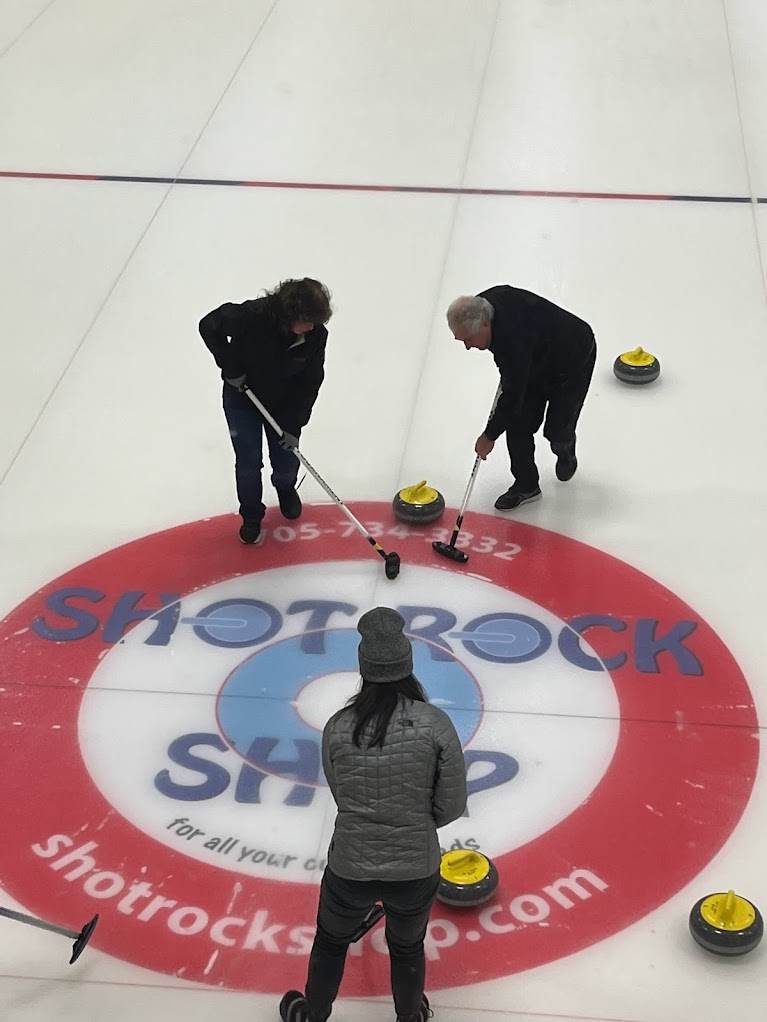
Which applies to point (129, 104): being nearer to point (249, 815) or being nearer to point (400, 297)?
point (400, 297)

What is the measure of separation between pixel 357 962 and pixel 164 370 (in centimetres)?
395

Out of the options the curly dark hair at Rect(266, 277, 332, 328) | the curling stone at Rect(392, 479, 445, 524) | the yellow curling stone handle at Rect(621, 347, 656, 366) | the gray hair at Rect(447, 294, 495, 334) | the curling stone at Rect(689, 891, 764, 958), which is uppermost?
the curly dark hair at Rect(266, 277, 332, 328)

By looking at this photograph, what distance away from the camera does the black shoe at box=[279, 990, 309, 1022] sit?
388 cm

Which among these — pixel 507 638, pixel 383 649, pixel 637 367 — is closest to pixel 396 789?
pixel 383 649

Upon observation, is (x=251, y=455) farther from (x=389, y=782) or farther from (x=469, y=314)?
(x=389, y=782)

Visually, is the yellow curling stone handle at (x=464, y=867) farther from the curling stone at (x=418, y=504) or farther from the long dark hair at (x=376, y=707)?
the curling stone at (x=418, y=504)

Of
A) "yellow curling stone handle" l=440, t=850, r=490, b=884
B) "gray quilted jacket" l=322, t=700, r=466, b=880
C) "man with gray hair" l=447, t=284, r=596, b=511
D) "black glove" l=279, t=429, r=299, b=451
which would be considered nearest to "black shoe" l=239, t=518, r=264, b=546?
"black glove" l=279, t=429, r=299, b=451

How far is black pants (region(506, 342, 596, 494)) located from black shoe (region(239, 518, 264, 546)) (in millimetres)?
1134

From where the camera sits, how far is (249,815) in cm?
A: 466

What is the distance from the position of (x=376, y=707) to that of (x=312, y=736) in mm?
1602

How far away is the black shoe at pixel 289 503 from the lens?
20.0 ft

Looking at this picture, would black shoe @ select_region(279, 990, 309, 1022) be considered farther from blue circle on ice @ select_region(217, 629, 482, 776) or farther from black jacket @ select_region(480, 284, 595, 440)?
black jacket @ select_region(480, 284, 595, 440)

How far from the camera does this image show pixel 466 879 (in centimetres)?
424

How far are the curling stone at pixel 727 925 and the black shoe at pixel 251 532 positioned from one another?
2.58m
